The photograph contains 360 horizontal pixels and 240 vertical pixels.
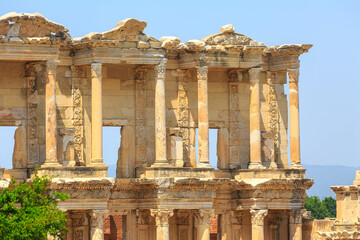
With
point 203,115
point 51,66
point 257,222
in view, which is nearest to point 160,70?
point 203,115

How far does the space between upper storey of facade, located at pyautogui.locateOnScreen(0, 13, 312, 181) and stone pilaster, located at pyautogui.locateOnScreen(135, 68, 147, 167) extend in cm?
4

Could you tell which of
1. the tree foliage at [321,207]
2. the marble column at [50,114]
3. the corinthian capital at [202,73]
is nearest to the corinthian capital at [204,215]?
the corinthian capital at [202,73]

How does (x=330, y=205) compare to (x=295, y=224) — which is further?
(x=330, y=205)

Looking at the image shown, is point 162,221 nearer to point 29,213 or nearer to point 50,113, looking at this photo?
point 50,113

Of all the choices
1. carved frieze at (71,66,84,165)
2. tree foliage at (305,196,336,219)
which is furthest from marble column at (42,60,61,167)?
tree foliage at (305,196,336,219)

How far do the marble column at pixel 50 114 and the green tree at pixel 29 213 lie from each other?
8.40 feet

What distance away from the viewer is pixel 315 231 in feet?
162

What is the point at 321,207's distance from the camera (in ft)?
360

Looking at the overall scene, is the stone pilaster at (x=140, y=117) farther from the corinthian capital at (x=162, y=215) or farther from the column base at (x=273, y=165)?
the column base at (x=273, y=165)

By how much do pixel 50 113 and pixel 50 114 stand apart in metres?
0.04

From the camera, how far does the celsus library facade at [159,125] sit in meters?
43.8

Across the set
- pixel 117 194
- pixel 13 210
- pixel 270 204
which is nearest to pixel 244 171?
pixel 270 204

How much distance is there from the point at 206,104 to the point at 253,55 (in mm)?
2827

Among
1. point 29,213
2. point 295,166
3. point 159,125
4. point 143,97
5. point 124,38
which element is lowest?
point 29,213
